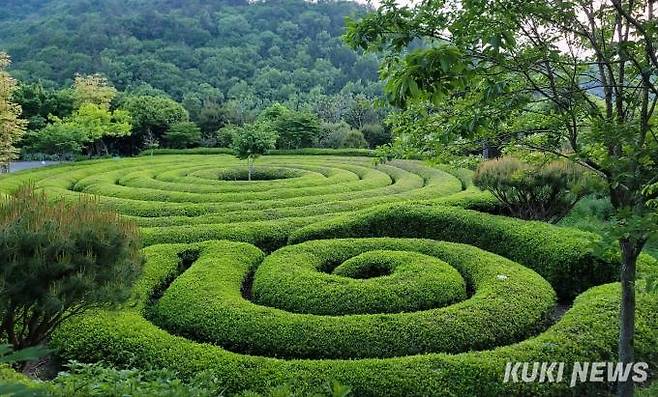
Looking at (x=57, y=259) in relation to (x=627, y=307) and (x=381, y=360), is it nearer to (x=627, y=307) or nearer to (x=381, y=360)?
(x=381, y=360)

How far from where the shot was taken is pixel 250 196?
1914cm

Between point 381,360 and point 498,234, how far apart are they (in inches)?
273

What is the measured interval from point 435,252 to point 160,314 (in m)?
6.37

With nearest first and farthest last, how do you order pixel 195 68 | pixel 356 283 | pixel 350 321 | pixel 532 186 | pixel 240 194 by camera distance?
1. pixel 350 321
2. pixel 356 283
3. pixel 532 186
4. pixel 240 194
5. pixel 195 68

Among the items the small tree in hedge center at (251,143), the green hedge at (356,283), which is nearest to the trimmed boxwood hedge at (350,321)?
the green hedge at (356,283)

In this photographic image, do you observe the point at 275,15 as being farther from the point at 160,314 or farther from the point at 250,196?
the point at 160,314

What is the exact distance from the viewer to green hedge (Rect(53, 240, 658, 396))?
7.00 metres

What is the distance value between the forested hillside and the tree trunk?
181 feet

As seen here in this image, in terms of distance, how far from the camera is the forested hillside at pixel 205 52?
71688 mm

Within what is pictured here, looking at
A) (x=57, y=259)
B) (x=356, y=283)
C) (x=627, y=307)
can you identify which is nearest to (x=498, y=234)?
(x=356, y=283)

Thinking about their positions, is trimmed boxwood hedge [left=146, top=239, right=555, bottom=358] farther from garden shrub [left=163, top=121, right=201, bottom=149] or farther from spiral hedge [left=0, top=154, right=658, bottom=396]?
garden shrub [left=163, top=121, right=201, bottom=149]

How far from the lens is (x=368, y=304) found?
30.6ft

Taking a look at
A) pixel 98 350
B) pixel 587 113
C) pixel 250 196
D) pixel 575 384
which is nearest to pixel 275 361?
pixel 98 350

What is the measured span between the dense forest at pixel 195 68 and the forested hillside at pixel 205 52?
0.61 feet
